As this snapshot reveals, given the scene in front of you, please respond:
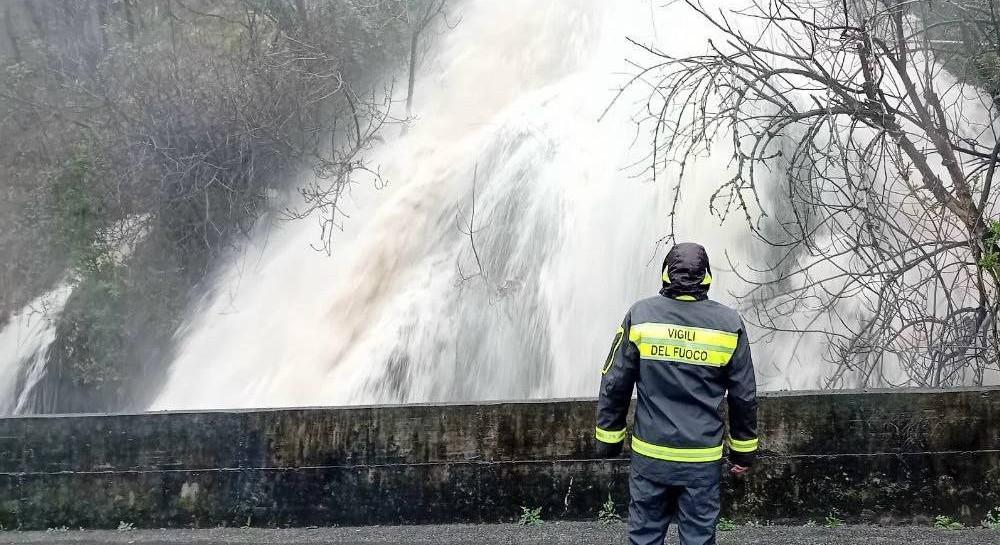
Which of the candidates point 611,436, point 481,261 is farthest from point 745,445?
point 481,261

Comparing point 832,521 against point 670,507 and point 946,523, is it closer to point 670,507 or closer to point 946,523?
point 946,523

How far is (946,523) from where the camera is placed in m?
5.45

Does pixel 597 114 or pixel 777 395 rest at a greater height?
pixel 597 114

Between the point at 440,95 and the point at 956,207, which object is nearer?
the point at 956,207

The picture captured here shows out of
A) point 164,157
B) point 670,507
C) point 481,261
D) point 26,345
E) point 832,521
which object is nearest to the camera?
point 670,507

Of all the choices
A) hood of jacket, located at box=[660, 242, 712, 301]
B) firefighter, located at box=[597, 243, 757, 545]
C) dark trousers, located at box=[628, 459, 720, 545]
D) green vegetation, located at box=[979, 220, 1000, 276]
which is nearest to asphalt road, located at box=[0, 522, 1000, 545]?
dark trousers, located at box=[628, 459, 720, 545]

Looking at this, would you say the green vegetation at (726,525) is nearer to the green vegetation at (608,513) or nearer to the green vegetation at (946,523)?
the green vegetation at (608,513)

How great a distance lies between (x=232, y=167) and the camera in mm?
Answer: 15031

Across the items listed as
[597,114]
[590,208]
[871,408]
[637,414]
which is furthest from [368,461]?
[597,114]

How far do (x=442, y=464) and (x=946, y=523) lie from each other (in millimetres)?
3263

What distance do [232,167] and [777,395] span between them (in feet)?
38.5

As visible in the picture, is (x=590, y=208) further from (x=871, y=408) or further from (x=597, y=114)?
(x=871, y=408)

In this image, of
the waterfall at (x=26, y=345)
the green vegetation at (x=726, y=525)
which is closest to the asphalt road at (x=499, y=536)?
the green vegetation at (x=726, y=525)

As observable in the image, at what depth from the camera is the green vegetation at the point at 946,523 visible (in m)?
5.43
